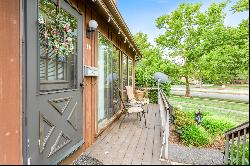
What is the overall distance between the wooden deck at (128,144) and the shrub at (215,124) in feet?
7.71

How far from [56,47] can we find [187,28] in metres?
18.0

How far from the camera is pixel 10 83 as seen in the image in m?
2.67

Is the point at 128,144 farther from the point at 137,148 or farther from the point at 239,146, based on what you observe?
the point at 239,146

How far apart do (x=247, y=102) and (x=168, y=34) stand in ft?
61.7

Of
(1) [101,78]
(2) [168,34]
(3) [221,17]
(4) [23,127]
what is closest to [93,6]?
(1) [101,78]

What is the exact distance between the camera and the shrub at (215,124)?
765 centimetres

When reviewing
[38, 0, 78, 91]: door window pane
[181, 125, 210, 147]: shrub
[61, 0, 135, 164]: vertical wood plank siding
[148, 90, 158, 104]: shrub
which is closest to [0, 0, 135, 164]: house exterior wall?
[38, 0, 78, 91]: door window pane

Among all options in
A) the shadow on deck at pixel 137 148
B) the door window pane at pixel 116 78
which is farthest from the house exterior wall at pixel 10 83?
the door window pane at pixel 116 78

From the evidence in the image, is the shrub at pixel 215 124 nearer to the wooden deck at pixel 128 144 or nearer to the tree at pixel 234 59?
the tree at pixel 234 59

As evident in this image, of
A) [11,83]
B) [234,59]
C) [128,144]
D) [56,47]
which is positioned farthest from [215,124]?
[11,83]

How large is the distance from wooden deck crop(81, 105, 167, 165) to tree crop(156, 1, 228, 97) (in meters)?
13.9

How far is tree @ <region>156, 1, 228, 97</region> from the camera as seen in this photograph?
19.2 metres

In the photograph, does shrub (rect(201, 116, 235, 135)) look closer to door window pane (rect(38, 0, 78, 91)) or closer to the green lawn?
the green lawn

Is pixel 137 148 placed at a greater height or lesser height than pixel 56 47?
lesser
